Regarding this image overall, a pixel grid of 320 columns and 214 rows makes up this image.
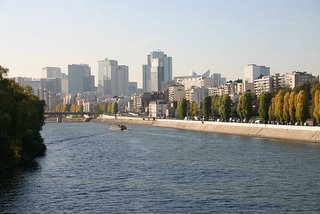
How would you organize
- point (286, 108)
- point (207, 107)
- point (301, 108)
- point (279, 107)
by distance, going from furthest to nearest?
1. point (207, 107)
2. point (279, 107)
3. point (286, 108)
4. point (301, 108)

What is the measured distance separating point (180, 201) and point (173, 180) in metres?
7.51

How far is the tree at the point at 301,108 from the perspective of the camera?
8950 cm

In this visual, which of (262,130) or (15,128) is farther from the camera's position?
(262,130)

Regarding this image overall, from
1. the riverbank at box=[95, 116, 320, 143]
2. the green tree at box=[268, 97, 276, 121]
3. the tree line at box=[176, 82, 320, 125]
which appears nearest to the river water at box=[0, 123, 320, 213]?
the riverbank at box=[95, 116, 320, 143]

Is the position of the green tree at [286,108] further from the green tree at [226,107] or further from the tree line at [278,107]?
the green tree at [226,107]

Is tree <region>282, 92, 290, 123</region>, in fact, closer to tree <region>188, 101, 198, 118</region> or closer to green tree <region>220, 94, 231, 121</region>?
green tree <region>220, 94, 231, 121</region>

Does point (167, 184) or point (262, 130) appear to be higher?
point (262, 130)

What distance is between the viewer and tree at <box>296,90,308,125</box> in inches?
3524

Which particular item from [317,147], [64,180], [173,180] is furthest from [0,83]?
[317,147]

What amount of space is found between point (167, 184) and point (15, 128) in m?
17.9

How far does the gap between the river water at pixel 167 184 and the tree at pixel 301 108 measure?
31.7 m

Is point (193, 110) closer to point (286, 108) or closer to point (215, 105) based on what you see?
point (215, 105)

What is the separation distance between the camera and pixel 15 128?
49.6 metres

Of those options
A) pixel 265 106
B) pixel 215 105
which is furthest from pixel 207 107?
pixel 265 106
